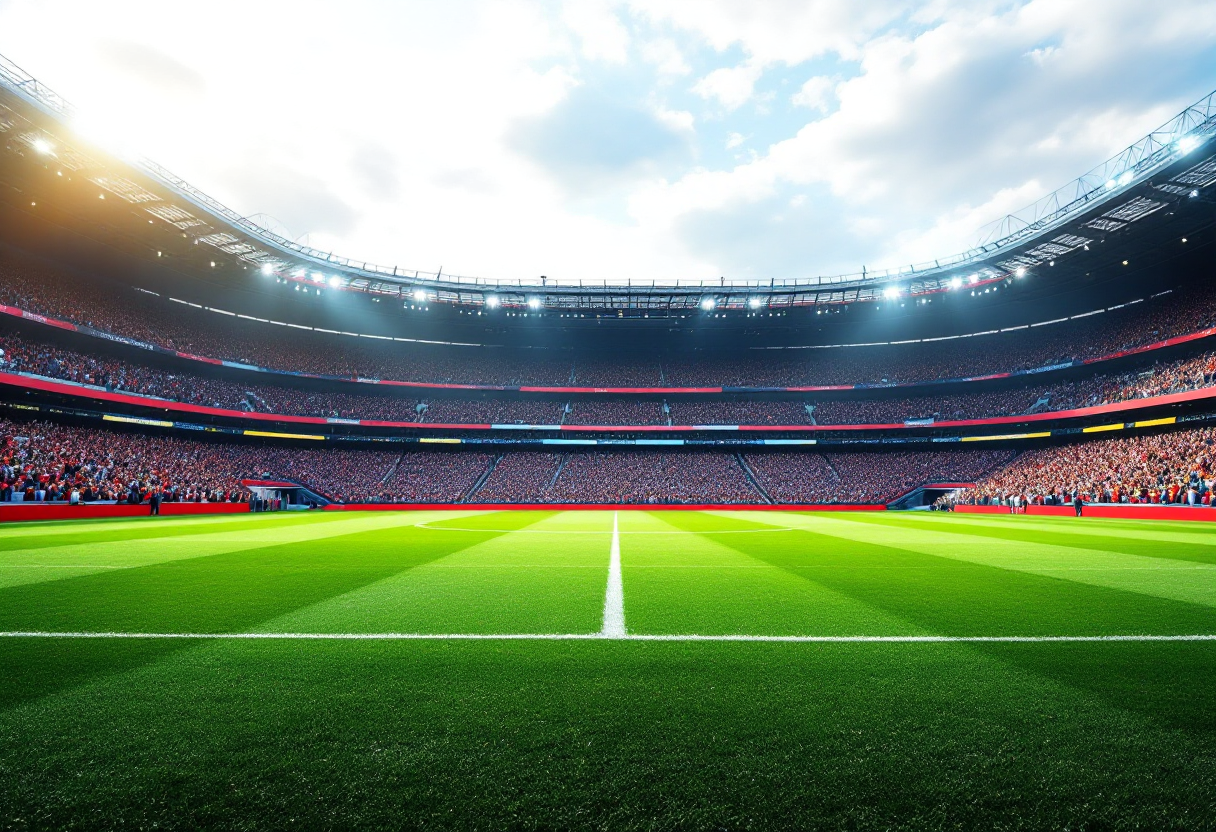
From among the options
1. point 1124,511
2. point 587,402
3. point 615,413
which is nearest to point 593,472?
point 615,413

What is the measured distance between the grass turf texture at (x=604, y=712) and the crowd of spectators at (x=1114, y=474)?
95.2ft

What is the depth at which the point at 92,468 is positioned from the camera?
28641 mm

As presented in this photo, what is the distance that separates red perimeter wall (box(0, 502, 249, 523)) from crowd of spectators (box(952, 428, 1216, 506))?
47456mm

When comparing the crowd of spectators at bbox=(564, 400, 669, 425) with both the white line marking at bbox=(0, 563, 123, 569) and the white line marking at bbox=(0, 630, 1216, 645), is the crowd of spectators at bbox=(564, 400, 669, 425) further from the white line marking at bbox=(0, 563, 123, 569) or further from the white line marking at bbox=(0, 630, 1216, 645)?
the white line marking at bbox=(0, 630, 1216, 645)

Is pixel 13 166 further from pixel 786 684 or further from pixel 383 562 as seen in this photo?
pixel 786 684

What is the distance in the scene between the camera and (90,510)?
2400 cm

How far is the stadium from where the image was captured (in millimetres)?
2414

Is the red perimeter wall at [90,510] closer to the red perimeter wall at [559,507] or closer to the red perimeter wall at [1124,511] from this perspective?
the red perimeter wall at [559,507]

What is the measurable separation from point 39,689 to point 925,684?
5.68 metres

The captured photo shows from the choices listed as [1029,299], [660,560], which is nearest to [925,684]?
[660,560]

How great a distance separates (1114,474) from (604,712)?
4218 cm

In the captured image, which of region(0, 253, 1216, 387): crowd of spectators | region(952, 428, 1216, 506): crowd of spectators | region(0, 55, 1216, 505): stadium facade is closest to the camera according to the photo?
region(952, 428, 1216, 506): crowd of spectators

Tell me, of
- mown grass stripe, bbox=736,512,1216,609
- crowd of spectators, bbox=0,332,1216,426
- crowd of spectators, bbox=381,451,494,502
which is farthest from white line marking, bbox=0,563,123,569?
crowd of spectators, bbox=381,451,494,502

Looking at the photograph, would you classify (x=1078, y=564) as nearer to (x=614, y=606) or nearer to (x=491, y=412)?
(x=614, y=606)
